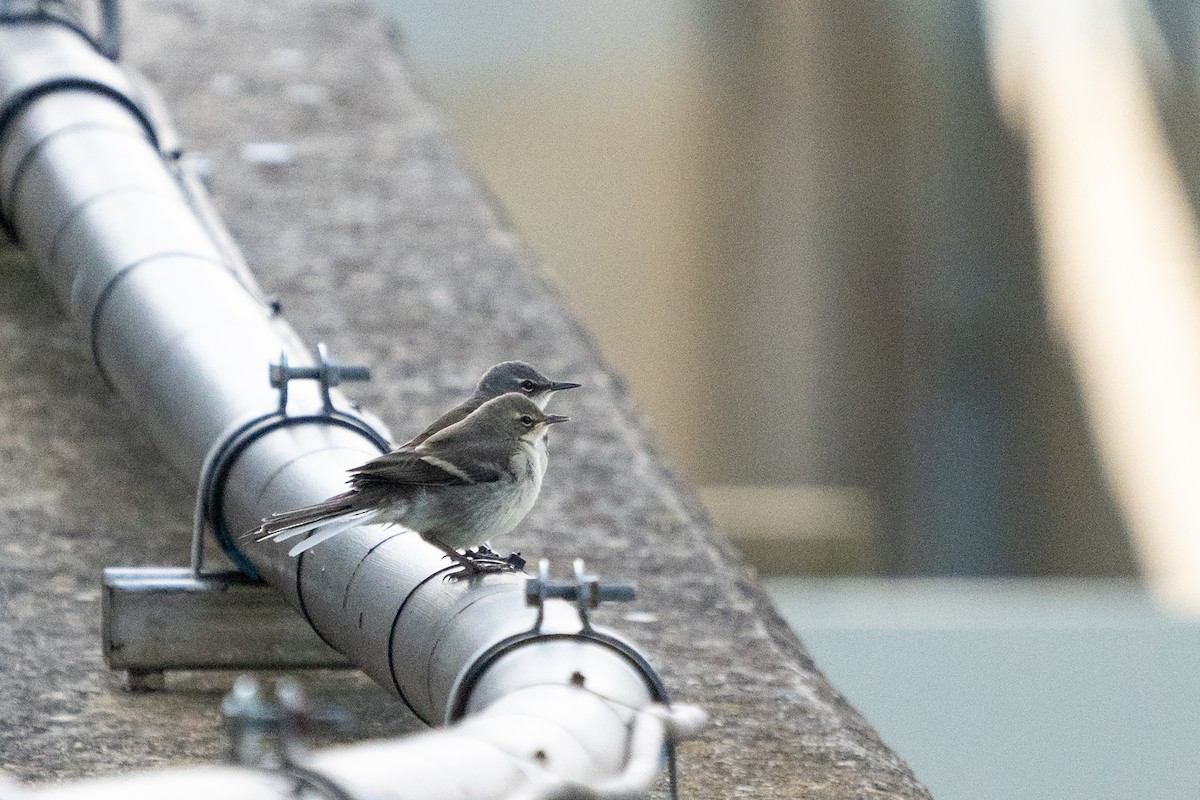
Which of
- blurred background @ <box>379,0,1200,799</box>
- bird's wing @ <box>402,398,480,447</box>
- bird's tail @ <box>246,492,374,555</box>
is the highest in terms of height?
bird's wing @ <box>402,398,480,447</box>

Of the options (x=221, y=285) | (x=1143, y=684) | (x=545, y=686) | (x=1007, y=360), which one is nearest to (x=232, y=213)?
(x=221, y=285)

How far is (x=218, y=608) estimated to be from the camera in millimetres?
4633

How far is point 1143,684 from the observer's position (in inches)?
310

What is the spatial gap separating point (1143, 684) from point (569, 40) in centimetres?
1155

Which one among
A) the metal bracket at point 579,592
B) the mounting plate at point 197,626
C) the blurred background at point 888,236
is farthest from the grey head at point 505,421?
the blurred background at point 888,236

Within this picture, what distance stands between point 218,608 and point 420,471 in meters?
0.86

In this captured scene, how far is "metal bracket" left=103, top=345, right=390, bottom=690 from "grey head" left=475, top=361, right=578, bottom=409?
291mm

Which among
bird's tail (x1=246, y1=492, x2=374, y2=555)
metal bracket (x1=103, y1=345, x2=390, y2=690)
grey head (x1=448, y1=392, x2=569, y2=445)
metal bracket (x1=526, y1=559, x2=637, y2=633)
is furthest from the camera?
metal bracket (x1=103, y1=345, x2=390, y2=690)

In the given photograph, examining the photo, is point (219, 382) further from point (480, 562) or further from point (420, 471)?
point (480, 562)

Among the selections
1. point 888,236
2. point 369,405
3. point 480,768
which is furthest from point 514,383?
point 888,236

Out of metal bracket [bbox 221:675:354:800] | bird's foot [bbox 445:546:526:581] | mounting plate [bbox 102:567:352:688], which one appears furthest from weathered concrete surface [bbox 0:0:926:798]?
metal bracket [bbox 221:675:354:800]

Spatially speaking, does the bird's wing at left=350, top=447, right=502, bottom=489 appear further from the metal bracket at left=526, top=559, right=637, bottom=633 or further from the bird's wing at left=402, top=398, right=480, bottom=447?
the metal bracket at left=526, top=559, right=637, bottom=633

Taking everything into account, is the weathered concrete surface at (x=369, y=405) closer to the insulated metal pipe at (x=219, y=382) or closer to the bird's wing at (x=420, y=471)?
the insulated metal pipe at (x=219, y=382)

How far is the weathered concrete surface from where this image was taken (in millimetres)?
4422
